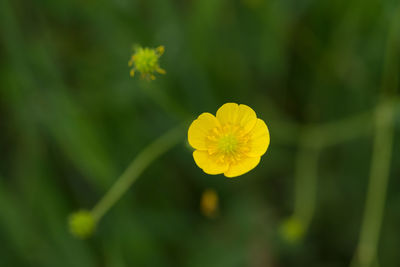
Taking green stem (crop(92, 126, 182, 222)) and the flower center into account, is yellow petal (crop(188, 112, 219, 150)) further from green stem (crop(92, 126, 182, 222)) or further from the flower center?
green stem (crop(92, 126, 182, 222))

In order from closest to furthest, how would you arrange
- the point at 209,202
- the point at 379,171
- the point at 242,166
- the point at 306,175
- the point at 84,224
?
the point at 242,166
the point at 84,224
the point at 379,171
the point at 209,202
the point at 306,175

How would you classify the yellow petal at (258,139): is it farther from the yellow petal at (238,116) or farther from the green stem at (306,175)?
the green stem at (306,175)

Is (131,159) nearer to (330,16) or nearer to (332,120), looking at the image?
(332,120)

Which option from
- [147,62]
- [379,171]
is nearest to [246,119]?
[147,62]

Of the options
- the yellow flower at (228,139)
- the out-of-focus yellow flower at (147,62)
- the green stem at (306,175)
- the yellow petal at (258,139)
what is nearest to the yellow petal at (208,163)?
the yellow flower at (228,139)

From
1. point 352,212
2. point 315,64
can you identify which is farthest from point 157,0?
point 352,212

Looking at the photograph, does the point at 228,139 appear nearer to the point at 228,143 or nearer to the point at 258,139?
the point at 228,143
